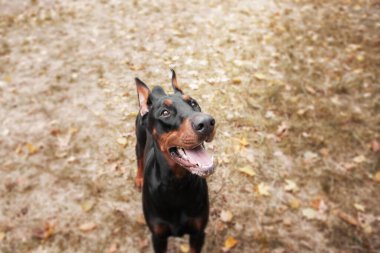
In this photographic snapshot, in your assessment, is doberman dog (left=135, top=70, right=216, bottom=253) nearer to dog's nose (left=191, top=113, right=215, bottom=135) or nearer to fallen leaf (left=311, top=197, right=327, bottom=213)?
dog's nose (left=191, top=113, right=215, bottom=135)

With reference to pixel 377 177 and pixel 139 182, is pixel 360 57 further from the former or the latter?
pixel 139 182

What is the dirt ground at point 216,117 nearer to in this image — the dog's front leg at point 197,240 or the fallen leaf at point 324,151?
the fallen leaf at point 324,151

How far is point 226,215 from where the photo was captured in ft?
13.6

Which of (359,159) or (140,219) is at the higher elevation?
(359,159)

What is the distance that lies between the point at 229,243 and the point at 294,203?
3.32 feet

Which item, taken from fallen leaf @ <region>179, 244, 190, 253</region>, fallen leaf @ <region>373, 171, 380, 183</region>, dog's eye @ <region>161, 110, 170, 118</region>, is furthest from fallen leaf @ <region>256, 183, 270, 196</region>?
dog's eye @ <region>161, 110, 170, 118</region>

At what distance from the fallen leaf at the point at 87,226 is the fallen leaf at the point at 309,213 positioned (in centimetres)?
259

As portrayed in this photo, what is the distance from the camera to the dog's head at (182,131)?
2.40m

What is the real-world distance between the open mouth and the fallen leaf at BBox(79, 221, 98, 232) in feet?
6.95

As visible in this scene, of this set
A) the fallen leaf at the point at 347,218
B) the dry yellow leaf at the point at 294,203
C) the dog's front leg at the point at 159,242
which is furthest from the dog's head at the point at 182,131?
the fallen leaf at the point at 347,218

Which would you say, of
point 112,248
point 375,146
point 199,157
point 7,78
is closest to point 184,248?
point 112,248

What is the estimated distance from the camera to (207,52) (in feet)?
22.2

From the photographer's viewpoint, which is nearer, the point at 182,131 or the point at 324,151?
the point at 182,131

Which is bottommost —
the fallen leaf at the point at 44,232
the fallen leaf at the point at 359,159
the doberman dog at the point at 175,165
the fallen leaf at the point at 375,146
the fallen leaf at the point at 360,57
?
the fallen leaf at the point at 44,232
